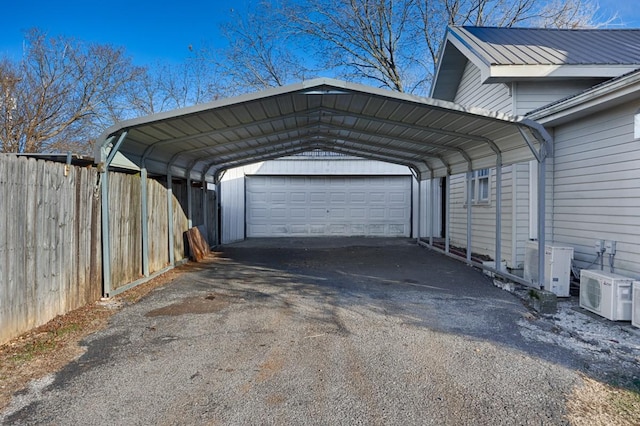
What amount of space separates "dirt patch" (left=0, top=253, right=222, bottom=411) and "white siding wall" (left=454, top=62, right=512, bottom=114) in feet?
26.1

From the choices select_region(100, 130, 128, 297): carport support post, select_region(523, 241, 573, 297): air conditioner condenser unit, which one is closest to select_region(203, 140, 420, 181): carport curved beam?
select_region(100, 130, 128, 297): carport support post

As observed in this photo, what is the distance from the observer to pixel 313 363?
3459 millimetres

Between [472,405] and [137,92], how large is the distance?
23615 mm

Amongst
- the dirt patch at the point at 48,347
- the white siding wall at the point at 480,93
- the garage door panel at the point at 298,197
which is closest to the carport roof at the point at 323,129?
the white siding wall at the point at 480,93

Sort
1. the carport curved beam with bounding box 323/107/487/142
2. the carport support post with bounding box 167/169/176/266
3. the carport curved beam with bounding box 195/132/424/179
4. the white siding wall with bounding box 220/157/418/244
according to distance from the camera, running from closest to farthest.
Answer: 1. the carport curved beam with bounding box 323/107/487/142
2. the carport support post with bounding box 167/169/176/266
3. the carport curved beam with bounding box 195/132/424/179
4. the white siding wall with bounding box 220/157/418/244

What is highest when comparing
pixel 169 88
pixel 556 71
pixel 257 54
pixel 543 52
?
pixel 257 54

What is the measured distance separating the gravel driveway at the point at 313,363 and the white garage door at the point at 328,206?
843 centimetres

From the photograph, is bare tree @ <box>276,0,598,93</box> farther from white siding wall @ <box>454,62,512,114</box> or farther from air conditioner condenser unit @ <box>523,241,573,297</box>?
air conditioner condenser unit @ <box>523,241,573,297</box>

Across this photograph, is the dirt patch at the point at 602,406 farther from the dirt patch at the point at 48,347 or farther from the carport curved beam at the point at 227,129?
the carport curved beam at the point at 227,129

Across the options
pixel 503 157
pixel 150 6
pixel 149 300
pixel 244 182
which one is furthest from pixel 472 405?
pixel 150 6

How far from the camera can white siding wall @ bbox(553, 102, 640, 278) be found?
5.38 m

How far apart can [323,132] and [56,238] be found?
588 cm

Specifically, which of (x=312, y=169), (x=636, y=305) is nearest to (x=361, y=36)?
(x=312, y=169)

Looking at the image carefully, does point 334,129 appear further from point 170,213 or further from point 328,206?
point 328,206
